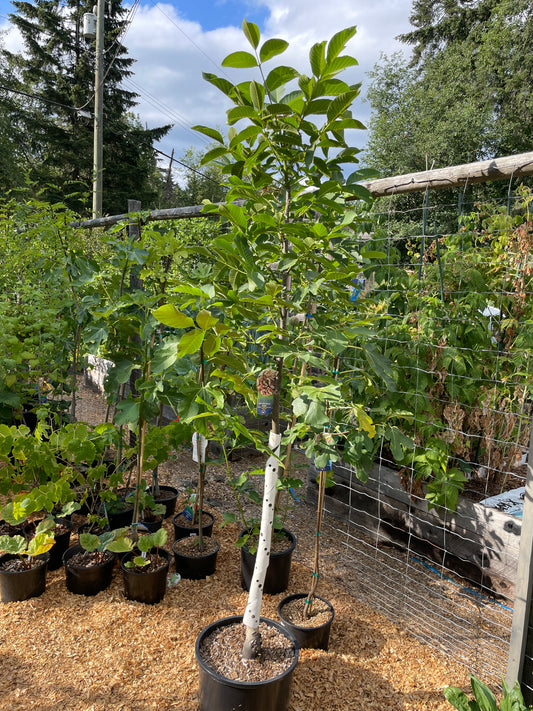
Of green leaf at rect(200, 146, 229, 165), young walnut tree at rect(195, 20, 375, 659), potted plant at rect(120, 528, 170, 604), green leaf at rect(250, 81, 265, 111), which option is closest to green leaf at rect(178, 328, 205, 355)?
young walnut tree at rect(195, 20, 375, 659)

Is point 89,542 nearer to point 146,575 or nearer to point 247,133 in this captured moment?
point 146,575

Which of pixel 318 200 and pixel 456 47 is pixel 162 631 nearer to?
pixel 318 200

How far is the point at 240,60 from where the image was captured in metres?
1.00

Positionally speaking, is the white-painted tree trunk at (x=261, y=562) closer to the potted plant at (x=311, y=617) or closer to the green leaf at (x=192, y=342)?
the potted plant at (x=311, y=617)

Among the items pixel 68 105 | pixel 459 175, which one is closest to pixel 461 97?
pixel 68 105

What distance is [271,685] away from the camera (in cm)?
136

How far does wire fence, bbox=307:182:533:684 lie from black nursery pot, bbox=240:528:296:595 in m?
0.42

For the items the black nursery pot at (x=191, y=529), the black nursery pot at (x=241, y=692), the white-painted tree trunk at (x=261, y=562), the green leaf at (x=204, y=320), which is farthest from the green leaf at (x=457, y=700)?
the black nursery pot at (x=191, y=529)

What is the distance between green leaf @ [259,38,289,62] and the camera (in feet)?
3.23

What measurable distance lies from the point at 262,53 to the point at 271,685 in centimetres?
174

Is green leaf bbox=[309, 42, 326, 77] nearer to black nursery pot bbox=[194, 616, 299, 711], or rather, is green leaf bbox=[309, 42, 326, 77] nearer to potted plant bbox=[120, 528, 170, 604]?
black nursery pot bbox=[194, 616, 299, 711]

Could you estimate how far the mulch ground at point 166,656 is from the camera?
61.9 inches

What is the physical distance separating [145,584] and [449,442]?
5.47ft

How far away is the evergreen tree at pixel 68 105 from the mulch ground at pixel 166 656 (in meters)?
17.9
